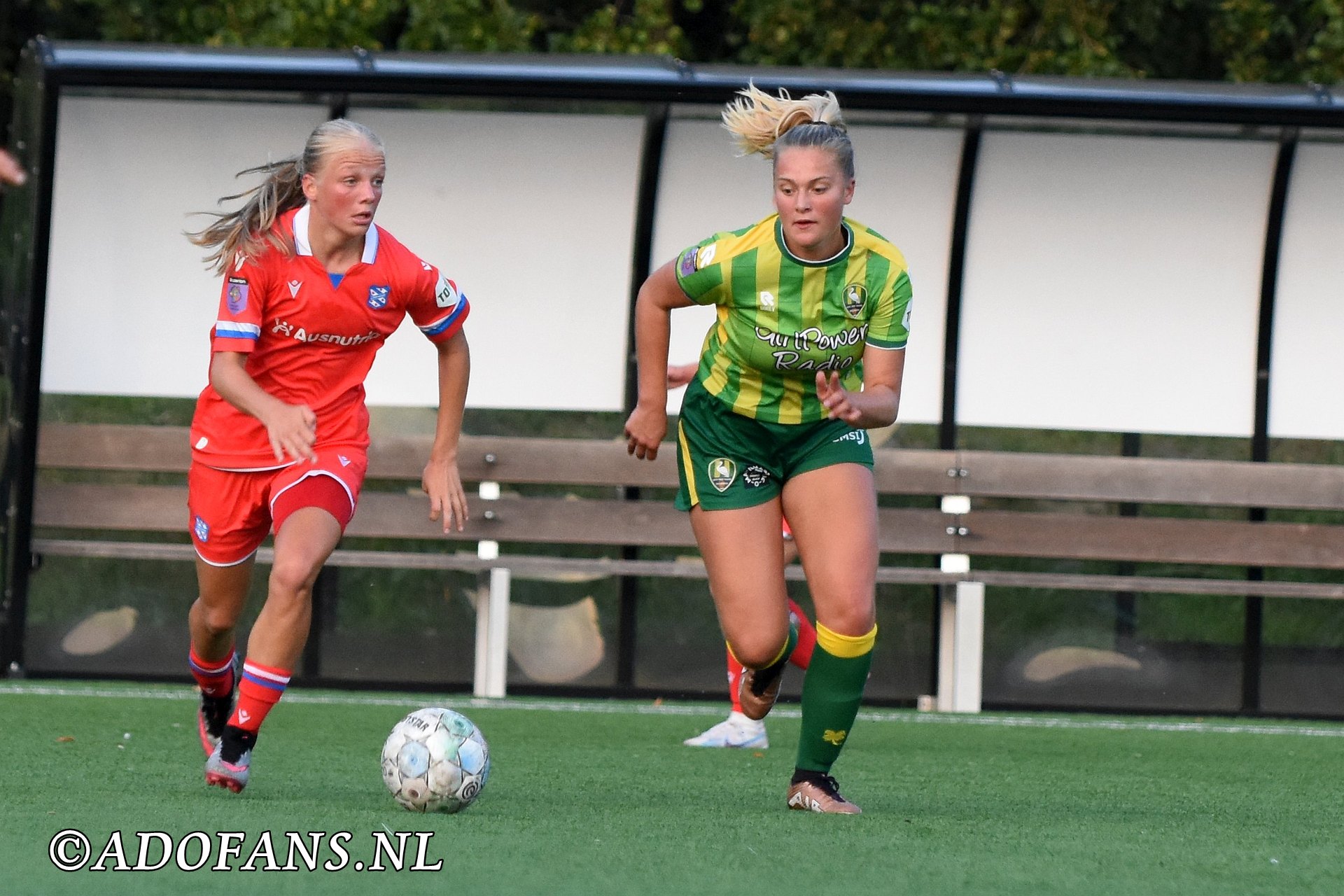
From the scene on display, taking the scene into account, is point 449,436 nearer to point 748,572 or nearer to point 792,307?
point 748,572

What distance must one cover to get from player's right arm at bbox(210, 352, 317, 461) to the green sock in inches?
54.9

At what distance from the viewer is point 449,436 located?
5.48 metres

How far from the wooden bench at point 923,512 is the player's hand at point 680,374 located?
308 centimetres

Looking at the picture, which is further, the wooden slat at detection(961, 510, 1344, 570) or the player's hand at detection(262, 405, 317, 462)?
the wooden slat at detection(961, 510, 1344, 570)

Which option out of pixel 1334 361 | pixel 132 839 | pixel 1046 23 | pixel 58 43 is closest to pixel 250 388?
pixel 132 839

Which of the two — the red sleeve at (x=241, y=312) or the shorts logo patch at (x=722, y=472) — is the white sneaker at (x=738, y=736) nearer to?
the shorts logo patch at (x=722, y=472)

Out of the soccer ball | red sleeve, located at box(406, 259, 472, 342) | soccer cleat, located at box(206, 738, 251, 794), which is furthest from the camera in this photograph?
red sleeve, located at box(406, 259, 472, 342)

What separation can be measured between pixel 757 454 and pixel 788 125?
88cm

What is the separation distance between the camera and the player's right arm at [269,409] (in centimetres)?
482

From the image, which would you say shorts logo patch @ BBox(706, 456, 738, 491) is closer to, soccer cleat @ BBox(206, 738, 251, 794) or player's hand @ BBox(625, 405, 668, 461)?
player's hand @ BBox(625, 405, 668, 461)

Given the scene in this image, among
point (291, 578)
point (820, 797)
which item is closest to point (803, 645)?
point (820, 797)

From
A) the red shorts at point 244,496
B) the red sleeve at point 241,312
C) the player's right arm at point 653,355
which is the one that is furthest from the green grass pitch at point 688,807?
the red sleeve at point 241,312

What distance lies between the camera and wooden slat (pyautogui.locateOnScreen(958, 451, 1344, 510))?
30.3 ft

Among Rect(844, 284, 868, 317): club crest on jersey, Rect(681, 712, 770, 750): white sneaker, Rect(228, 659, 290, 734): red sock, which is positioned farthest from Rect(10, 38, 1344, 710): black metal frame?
Rect(228, 659, 290, 734): red sock
